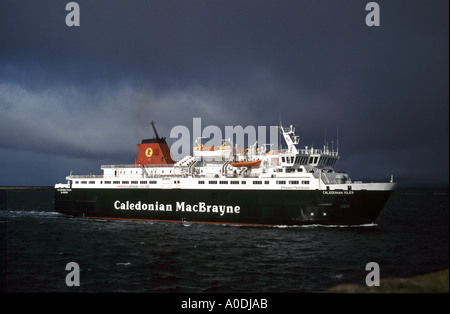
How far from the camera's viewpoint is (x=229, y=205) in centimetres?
3366

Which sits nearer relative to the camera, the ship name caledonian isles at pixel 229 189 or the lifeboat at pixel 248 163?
the ship name caledonian isles at pixel 229 189

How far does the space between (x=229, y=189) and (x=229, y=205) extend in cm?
161

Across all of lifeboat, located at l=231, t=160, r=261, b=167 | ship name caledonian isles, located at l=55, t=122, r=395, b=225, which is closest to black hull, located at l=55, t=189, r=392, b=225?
ship name caledonian isles, located at l=55, t=122, r=395, b=225

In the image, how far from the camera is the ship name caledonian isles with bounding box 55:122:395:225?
3034 centimetres

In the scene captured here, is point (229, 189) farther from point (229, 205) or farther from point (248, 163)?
point (248, 163)

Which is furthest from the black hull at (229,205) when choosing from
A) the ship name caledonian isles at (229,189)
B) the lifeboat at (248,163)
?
the lifeboat at (248,163)

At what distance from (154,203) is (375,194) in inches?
892

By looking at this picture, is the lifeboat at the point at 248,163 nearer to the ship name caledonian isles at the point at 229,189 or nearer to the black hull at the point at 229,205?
the ship name caledonian isles at the point at 229,189

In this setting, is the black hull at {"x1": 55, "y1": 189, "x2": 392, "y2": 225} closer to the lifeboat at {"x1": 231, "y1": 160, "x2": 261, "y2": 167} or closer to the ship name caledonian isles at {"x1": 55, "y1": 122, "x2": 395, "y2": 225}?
the ship name caledonian isles at {"x1": 55, "y1": 122, "x2": 395, "y2": 225}

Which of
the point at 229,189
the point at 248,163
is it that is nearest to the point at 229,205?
the point at 229,189

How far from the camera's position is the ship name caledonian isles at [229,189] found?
30344 millimetres
